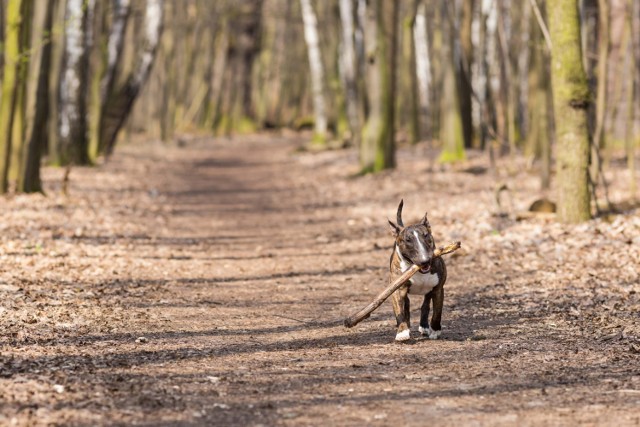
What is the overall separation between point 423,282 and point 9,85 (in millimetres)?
11267

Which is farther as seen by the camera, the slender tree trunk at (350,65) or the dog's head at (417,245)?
the slender tree trunk at (350,65)

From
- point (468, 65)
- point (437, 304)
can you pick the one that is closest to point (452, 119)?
point (468, 65)

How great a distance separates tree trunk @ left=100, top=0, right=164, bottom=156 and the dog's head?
20814 mm

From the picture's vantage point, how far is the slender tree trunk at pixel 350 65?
30250 millimetres

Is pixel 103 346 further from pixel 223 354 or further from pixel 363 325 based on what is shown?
pixel 363 325

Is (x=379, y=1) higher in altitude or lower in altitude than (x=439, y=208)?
higher

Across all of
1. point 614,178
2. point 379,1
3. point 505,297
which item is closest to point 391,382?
point 505,297

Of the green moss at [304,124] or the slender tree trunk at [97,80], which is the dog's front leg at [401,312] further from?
the green moss at [304,124]

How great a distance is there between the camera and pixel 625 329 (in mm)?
8125

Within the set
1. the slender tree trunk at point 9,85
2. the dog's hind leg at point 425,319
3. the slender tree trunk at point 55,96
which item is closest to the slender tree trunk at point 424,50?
the slender tree trunk at point 55,96

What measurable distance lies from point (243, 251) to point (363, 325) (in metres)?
5.01

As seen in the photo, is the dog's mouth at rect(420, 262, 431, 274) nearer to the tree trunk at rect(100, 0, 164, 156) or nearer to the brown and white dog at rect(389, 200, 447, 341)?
the brown and white dog at rect(389, 200, 447, 341)

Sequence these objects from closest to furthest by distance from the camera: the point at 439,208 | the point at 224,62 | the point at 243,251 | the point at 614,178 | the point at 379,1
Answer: the point at 243,251 → the point at 439,208 → the point at 614,178 → the point at 379,1 → the point at 224,62

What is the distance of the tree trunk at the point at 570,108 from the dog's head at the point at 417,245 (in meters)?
6.23
